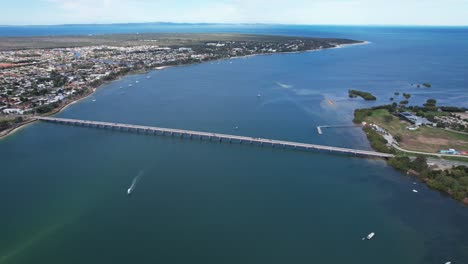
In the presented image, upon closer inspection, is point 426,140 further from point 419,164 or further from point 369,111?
point 369,111

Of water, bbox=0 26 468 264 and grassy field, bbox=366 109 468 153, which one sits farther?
grassy field, bbox=366 109 468 153

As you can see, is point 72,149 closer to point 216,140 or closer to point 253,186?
point 216,140

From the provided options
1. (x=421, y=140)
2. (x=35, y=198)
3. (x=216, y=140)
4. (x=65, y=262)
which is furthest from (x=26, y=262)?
(x=421, y=140)

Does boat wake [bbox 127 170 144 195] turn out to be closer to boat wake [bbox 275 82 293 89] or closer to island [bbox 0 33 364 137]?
island [bbox 0 33 364 137]

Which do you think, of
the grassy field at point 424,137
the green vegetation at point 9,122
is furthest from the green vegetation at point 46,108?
the grassy field at point 424,137

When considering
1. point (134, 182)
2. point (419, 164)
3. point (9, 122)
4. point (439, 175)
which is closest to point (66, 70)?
point (9, 122)

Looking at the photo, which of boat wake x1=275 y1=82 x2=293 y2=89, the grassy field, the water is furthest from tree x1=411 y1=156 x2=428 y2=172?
boat wake x1=275 y1=82 x2=293 y2=89
